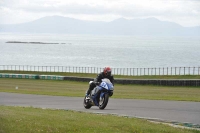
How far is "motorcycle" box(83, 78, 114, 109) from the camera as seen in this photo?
1981 cm

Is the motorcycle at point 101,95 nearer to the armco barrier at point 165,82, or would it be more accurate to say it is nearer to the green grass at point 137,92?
the green grass at point 137,92

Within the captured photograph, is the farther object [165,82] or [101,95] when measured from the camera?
[165,82]

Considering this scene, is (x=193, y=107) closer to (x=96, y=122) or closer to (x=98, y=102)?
(x=98, y=102)

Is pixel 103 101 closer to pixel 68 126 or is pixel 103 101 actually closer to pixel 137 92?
pixel 68 126

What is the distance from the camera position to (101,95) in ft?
66.7

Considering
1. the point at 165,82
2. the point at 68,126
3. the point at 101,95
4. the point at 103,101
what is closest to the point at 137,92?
the point at 165,82

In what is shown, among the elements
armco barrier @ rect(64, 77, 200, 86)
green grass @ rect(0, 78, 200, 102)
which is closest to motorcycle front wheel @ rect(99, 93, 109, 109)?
green grass @ rect(0, 78, 200, 102)

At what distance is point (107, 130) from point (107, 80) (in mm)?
7857

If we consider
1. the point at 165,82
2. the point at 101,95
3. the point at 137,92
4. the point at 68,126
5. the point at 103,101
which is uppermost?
the point at 68,126

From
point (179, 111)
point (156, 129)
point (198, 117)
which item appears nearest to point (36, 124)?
point (156, 129)

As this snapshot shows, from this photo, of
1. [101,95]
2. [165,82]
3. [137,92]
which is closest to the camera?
[101,95]

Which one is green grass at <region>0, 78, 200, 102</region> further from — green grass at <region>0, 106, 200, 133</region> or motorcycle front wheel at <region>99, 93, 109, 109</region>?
green grass at <region>0, 106, 200, 133</region>

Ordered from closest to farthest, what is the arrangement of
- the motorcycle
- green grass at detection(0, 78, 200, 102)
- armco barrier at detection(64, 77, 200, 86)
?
the motorcycle
green grass at detection(0, 78, 200, 102)
armco barrier at detection(64, 77, 200, 86)

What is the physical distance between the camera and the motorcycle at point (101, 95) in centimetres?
1981
